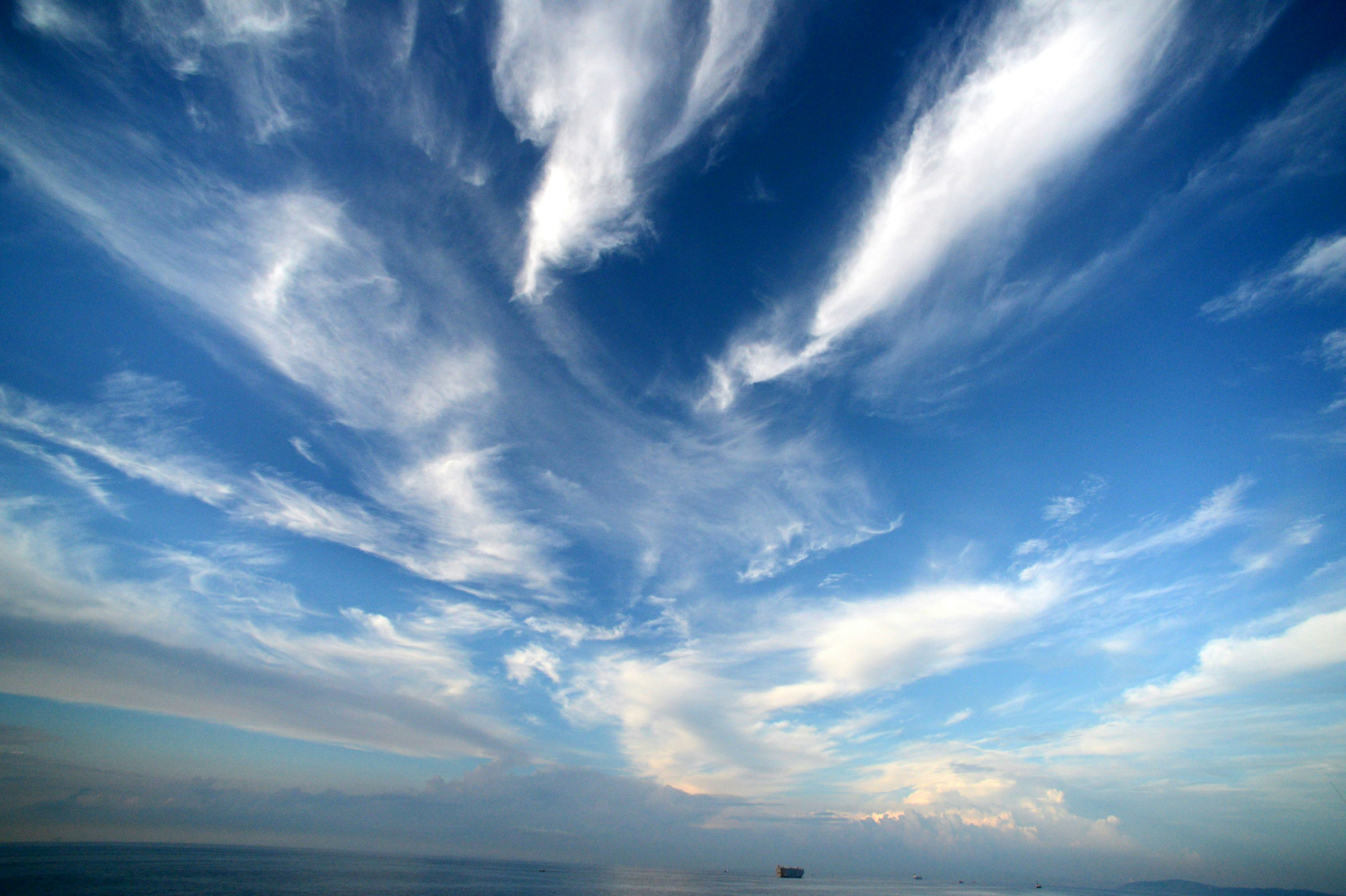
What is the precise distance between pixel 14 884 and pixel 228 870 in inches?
3440

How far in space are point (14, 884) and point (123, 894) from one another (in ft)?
120

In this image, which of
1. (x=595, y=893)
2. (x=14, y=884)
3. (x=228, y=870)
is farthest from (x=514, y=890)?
(x=14, y=884)

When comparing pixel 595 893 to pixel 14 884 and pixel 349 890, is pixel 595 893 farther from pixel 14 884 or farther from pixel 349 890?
pixel 14 884

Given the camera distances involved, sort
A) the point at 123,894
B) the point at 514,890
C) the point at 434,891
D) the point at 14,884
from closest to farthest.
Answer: the point at 123,894
the point at 14,884
the point at 434,891
the point at 514,890

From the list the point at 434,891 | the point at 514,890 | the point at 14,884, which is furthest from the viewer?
the point at 514,890

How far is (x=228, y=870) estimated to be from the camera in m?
191

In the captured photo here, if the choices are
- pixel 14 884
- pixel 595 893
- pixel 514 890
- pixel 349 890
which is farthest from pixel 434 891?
→ pixel 14 884

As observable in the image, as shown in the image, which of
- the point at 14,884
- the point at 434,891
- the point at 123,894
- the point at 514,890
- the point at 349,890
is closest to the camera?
the point at 123,894

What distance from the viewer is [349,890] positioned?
481 ft

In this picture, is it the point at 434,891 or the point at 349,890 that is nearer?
the point at 349,890

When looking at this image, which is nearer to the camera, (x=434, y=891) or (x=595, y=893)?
(x=434, y=891)

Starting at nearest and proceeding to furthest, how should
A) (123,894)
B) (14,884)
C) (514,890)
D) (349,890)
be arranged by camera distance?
(123,894)
(14,884)
(349,890)
(514,890)

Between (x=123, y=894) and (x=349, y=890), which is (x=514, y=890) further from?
(x=123, y=894)

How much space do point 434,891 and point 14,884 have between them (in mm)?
95549
